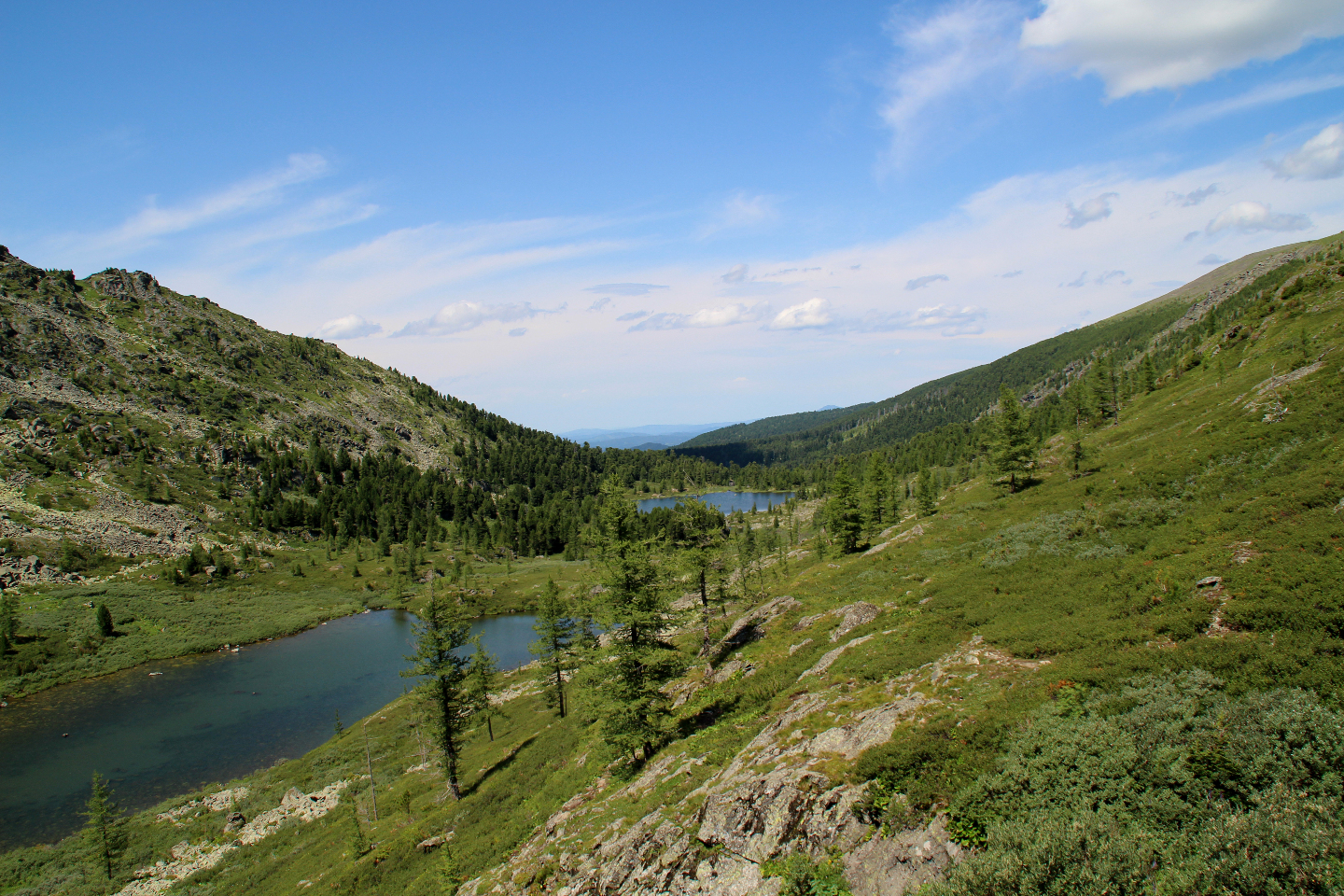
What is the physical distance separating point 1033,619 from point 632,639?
18.9 metres

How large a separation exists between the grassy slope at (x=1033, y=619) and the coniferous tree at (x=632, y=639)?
5.94 ft

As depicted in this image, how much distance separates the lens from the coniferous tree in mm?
27516

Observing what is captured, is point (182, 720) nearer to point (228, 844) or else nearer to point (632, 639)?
point (228, 844)

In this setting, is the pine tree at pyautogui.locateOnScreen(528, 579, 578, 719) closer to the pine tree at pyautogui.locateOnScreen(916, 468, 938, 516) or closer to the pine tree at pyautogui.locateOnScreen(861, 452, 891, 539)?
the pine tree at pyautogui.locateOnScreen(861, 452, 891, 539)

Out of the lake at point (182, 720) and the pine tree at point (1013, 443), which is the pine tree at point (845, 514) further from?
the lake at point (182, 720)

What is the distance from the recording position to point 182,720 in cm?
7181

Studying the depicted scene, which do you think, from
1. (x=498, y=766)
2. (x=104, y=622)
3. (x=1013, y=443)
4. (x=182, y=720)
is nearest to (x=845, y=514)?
(x=1013, y=443)

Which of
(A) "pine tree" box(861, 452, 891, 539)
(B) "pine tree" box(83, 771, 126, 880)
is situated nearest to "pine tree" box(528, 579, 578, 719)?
(B) "pine tree" box(83, 771, 126, 880)

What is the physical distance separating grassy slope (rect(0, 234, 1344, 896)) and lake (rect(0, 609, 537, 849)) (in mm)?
10640

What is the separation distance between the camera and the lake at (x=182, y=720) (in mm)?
55062

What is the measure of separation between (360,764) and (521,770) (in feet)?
96.2

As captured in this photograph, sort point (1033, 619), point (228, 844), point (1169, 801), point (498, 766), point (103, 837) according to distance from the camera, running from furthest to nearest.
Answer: point (498, 766) < point (228, 844) < point (103, 837) < point (1033, 619) < point (1169, 801)

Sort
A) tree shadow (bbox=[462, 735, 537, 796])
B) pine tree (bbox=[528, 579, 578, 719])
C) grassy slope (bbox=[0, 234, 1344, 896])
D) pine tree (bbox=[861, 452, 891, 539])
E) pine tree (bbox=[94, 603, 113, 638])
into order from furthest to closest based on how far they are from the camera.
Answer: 1. pine tree (bbox=[94, 603, 113, 638])
2. pine tree (bbox=[861, 452, 891, 539])
3. pine tree (bbox=[528, 579, 578, 719])
4. tree shadow (bbox=[462, 735, 537, 796])
5. grassy slope (bbox=[0, 234, 1344, 896])

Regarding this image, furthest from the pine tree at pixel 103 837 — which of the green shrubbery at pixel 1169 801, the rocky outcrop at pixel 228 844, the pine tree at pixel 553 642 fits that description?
the green shrubbery at pixel 1169 801
